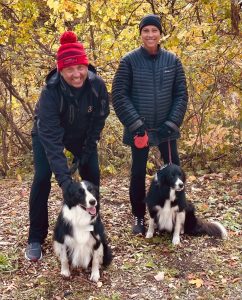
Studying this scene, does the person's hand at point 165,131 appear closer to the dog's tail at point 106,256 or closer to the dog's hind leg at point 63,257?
the dog's tail at point 106,256

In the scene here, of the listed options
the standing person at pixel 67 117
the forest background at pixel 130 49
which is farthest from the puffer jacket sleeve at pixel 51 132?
the forest background at pixel 130 49

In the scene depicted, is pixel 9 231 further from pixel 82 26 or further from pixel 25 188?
pixel 82 26

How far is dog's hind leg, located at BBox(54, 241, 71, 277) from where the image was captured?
360 centimetres

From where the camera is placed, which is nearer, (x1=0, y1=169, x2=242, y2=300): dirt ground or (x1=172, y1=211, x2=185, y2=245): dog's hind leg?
(x1=0, y1=169, x2=242, y2=300): dirt ground

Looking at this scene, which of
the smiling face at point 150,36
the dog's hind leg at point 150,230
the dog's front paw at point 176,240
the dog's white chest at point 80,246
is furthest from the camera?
the dog's hind leg at point 150,230

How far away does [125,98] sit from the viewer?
398 centimetres

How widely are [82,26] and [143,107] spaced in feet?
11.3

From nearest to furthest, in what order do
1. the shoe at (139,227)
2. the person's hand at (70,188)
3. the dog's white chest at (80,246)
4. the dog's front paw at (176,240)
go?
the person's hand at (70,188)
the dog's white chest at (80,246)
the dog's front paw at (176,240)
the shoe at (139,227)

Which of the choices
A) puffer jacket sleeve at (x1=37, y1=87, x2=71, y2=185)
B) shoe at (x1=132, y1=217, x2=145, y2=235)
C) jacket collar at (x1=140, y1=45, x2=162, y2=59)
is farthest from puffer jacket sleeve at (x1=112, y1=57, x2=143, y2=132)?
shoe at (x1=132, y1=217, x2=145, y2=235)

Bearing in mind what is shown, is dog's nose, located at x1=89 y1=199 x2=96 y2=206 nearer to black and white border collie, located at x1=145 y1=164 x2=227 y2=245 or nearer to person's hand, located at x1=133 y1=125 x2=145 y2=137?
person's hand, located at x1=133 y1=125 x2=145 y2=137

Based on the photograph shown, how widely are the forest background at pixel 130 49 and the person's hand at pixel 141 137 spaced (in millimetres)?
2043

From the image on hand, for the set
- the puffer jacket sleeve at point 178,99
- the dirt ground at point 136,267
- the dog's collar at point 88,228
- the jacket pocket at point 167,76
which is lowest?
the dirt ground at point 136,267

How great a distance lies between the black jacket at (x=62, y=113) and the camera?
3396mm

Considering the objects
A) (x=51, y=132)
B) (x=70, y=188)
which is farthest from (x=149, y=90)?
(x=70, y=188)
